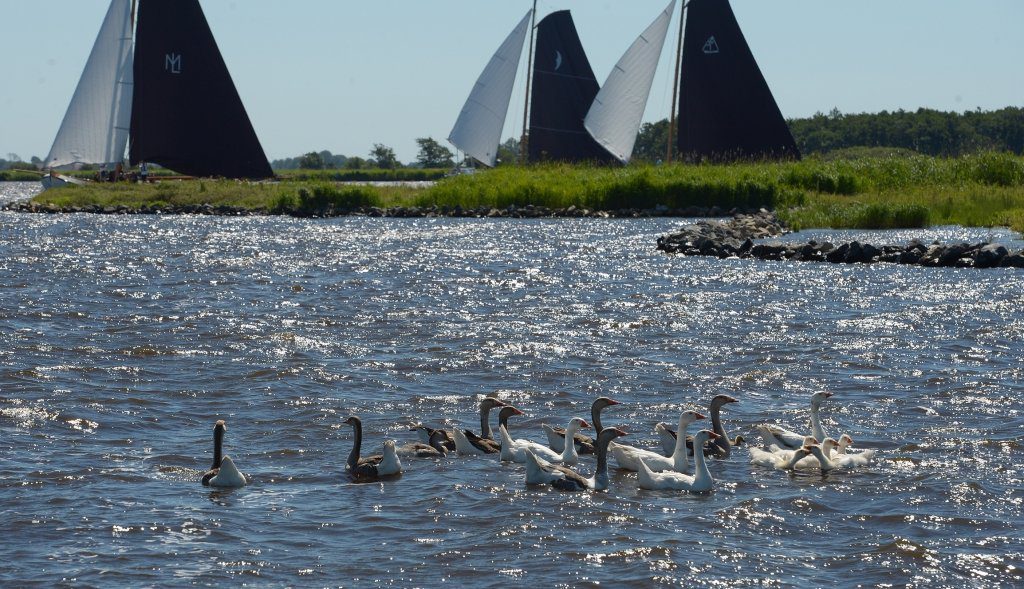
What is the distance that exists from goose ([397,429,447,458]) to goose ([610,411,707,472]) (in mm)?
1536

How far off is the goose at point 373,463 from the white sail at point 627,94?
44.5 m

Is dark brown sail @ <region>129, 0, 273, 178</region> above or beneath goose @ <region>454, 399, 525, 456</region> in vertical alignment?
above

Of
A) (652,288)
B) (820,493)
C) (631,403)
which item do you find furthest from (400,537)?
(652,288)

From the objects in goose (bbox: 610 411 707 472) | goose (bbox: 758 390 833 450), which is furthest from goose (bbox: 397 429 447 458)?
goose (bbox: 758 390 833 450)

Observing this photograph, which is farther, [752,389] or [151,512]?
[752,389]

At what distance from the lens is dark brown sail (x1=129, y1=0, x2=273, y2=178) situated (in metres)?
54.5

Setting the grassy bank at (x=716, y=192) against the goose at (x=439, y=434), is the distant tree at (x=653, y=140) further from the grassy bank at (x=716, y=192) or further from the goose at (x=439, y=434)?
the goose at (x=439, y=434)

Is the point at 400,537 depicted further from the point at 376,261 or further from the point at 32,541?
the point at 376,261

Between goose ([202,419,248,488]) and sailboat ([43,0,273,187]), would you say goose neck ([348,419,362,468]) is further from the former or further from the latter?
sailboat ([43,0,273,187])

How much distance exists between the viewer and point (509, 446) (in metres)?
11.4

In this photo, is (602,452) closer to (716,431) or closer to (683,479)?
(683,479)

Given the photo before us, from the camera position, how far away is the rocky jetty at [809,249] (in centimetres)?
2598

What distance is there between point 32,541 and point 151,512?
0.94 meters

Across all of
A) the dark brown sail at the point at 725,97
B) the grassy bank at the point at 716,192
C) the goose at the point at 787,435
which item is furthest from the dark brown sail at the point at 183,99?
the goose at the point at 787,435
